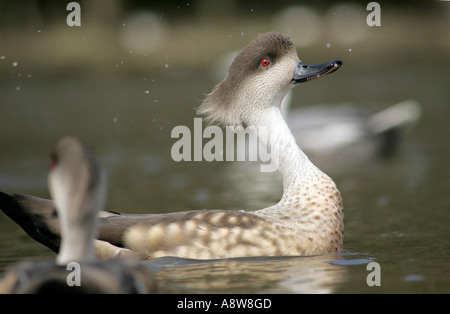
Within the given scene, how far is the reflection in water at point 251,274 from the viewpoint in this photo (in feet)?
19.5

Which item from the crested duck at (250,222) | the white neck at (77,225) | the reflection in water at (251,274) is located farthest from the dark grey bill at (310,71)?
the white neck at (77,225)

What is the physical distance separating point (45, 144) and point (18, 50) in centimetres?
1513

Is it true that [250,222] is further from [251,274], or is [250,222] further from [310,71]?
[310,71]

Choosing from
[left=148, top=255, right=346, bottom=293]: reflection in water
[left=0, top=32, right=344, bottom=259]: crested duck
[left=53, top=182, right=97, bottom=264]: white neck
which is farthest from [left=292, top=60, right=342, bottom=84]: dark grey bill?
[left=53, top=182, right=97, bottom=264]: white neck

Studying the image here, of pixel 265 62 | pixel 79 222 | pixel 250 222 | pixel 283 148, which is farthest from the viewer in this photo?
pixel 265 62

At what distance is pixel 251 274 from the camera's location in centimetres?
637

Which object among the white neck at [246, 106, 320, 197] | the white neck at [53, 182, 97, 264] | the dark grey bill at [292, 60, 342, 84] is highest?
the dark grey bill at [292, 60, 342, 84]

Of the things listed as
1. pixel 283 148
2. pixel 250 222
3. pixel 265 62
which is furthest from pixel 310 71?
pixel 250 222

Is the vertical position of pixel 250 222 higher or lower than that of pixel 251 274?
higher

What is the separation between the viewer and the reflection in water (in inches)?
235

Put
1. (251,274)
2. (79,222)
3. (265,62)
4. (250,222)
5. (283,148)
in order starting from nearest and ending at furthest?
(79,222), (251,274), (250,222), (283,148), (265,62)

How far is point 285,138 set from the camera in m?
7.75

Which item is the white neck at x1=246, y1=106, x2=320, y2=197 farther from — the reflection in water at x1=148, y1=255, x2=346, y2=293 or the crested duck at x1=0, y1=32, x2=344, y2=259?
the reflection in water at x1=148, y1=255, x2=346, y2=293
